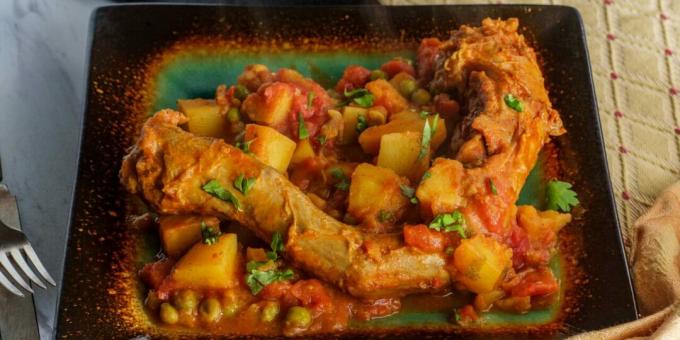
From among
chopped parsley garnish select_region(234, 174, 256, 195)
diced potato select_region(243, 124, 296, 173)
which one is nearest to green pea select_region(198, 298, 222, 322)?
chopped parsley garnish select_region(234, 174, 256, 195)

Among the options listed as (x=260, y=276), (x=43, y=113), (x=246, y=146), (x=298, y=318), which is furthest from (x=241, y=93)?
(x=43, y=113)

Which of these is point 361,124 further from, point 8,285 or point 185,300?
point 8,285

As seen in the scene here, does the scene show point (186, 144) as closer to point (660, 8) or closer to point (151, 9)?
point (151, 9)

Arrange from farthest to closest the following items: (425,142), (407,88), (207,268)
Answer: (407,88) → (425,142) → (207,268)

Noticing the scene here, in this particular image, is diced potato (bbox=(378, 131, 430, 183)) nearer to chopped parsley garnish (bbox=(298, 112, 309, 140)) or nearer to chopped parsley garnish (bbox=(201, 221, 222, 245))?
chopped parsley garnish (bbox=(298, 112, 309, 140))

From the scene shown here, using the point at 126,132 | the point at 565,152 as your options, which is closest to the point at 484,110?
the point at 565,152

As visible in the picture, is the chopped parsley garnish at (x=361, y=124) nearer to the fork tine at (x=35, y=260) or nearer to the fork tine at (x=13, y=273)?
the fork tine at (x=35, y=260)
